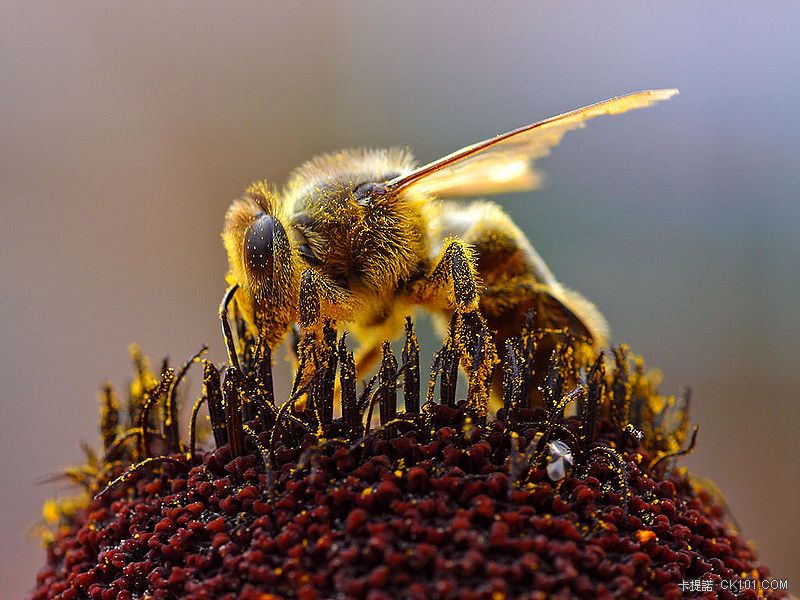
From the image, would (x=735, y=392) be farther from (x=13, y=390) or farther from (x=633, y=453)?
(x=13, y=390)

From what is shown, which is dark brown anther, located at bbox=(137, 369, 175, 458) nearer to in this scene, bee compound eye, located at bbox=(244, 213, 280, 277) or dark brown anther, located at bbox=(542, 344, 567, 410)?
bee compound eye, located at bbox=(244, 213, 280, 277)

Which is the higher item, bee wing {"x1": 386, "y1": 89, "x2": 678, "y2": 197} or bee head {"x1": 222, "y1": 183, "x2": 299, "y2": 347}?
bee wing {"x1": 386, "y1": 89, "x2": 678, "y2": 197}

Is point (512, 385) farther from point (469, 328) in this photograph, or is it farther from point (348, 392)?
point (348, 392)

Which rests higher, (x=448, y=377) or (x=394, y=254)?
(x=394, y=254)

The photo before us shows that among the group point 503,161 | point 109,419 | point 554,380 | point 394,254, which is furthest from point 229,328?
point 503,161

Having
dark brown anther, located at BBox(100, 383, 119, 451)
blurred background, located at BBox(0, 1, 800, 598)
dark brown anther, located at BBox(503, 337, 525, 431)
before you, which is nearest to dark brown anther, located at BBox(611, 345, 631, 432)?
dark brown anther, located at BBox(503, 337, 525, 431)

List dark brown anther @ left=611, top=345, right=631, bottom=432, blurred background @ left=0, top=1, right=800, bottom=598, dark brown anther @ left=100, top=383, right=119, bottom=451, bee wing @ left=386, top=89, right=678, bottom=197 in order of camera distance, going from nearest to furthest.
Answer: bee wing @ left=386, top=89, right=678, bottom=197
dark brown anther @ left=611, top=345, right=631, bottom=432
dark brown anther @ left=100, top=383, right=119, bottom=451
blurred background @ left=0, top=1, right=800, bottom=598

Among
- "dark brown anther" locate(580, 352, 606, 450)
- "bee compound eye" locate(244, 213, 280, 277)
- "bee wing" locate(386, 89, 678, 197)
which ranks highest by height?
"bee wing" locate(386, 89, 678, 197)
